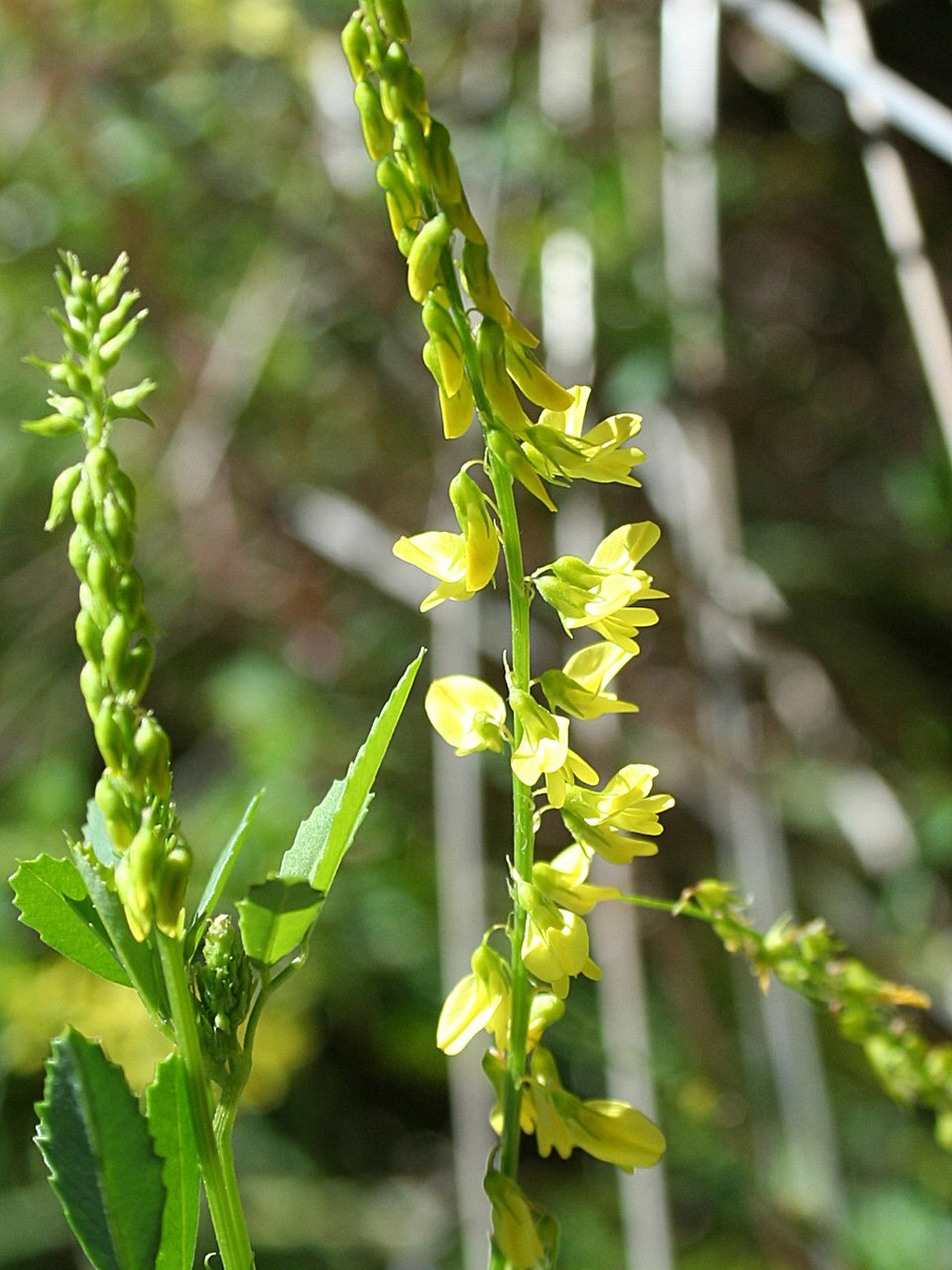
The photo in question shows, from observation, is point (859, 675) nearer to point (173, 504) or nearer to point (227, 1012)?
point (173, 504)

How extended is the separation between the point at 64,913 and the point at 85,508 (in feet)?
0.47

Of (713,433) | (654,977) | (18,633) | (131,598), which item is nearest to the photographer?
(131,598)

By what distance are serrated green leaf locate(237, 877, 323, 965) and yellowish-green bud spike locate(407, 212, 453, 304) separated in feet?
0.52

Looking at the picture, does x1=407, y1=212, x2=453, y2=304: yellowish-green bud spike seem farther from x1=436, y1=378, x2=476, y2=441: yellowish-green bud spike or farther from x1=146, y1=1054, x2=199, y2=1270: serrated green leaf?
x1=146, y1=1054, x2=199, y2=1270: serrated green leaf

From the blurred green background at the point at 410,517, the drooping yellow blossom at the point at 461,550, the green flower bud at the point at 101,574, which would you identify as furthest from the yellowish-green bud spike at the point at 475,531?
the blurred green background at the point at 410,517

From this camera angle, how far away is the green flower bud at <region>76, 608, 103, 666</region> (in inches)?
12.1

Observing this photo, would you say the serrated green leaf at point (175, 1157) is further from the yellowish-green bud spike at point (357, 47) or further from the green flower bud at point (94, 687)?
the yellowish-green bud spike at point (357, 47)

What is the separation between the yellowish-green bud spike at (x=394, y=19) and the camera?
35 cm

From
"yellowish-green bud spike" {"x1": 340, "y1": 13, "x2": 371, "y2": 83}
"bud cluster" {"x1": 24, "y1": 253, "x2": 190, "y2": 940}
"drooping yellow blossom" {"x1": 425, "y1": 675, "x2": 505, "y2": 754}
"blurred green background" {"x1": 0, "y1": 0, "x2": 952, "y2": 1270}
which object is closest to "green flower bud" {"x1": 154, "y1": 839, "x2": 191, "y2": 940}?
"bud cluster" {"x1": 24, "y1": 253, "x2": 190, "y2": 940}

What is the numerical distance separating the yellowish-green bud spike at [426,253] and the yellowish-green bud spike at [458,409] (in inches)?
1.2

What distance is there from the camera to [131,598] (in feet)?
1.01

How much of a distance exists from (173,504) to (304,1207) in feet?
4.22

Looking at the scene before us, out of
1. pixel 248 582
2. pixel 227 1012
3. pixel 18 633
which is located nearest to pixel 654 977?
pixel 248 582

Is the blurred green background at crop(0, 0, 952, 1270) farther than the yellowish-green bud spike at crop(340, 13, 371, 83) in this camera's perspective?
Yes
